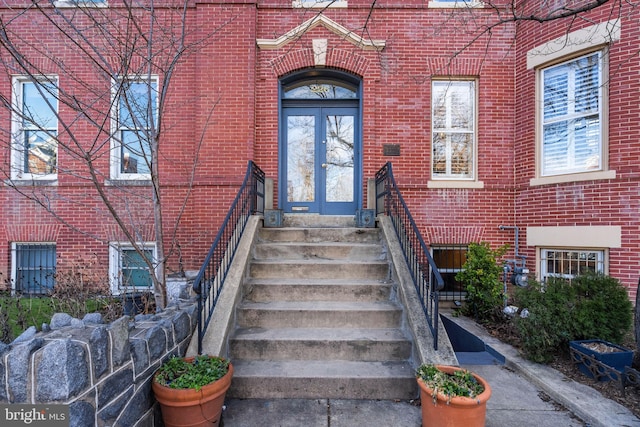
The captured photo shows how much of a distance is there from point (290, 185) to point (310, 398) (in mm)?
4340

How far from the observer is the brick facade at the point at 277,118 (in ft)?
19.8

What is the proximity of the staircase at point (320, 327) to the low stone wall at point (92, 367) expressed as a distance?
845 millimetres

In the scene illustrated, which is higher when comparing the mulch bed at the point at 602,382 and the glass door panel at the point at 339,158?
the glass door panel at the point at 339,158

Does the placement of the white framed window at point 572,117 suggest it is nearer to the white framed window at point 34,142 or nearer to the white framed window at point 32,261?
the white framed window at point 34,142

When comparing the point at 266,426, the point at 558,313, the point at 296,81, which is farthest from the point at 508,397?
the point at 296,81

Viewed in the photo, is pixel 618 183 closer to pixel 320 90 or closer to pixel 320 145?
pixel 320 145

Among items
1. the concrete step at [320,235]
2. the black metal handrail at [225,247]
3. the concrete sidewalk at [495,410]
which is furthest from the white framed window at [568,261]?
the black metal handrail at [225,247]

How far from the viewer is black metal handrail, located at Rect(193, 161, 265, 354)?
130 inches

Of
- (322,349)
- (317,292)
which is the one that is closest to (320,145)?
(317,292)

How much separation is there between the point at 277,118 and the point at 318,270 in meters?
3.35

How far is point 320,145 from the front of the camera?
665 cm

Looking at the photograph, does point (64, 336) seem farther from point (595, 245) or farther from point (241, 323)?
point (595, 245)

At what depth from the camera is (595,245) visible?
520cm

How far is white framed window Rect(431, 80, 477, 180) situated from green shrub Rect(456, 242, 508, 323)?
1.81m
